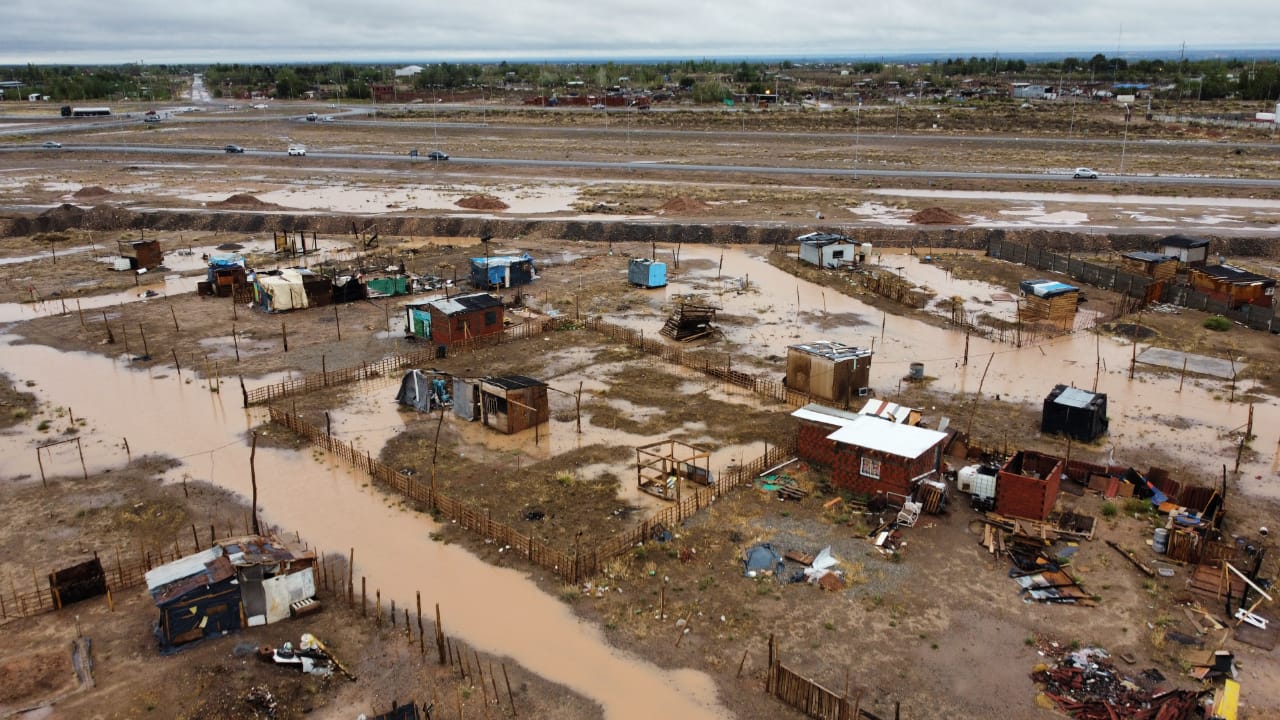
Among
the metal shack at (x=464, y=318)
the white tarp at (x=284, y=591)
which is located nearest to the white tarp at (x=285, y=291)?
the metal shack at (x=464, y=318)

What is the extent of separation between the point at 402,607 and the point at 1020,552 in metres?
15.8

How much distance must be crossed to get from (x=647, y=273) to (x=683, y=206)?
2232cm

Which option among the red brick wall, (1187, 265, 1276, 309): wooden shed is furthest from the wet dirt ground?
(1187, 265, 1276, 309): wooden shed

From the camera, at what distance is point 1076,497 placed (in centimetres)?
2622

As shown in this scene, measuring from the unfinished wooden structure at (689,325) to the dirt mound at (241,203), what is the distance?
47.8 metres

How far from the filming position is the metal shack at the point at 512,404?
31.0 m

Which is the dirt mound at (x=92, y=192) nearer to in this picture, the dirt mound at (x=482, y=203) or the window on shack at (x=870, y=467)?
→ the dirt mound at (x=482, y=203)

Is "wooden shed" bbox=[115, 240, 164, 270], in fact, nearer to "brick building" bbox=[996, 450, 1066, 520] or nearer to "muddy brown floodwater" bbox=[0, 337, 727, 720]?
"muddy brown floodwater" bbox=[0, 337, 727, 720]

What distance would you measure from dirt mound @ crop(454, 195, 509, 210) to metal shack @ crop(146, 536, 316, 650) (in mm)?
54882

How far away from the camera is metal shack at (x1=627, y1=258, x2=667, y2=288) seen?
50156 millimetres

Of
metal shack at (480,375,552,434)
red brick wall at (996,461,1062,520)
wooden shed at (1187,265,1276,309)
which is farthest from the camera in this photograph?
wooden shed at (1187,265,1276,309)

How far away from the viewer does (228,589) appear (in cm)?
2012

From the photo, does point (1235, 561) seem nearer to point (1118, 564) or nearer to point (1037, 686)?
point (1118, 564)

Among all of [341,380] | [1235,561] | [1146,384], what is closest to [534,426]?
[341,380]
